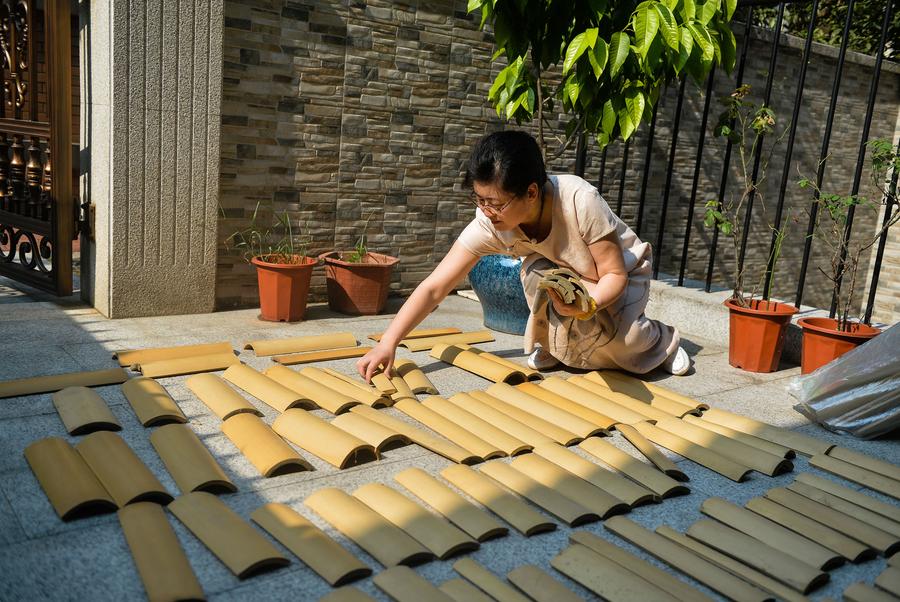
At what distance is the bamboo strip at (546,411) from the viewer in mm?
2787

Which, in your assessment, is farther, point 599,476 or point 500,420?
point 500,420

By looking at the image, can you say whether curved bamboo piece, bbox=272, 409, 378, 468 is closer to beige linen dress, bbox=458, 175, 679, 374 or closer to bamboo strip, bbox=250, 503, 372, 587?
bamboo strip, bbox=250, 503, 372, 587

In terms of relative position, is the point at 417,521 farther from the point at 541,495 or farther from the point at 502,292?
the point at 502,292

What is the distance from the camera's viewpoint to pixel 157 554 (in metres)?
1.78

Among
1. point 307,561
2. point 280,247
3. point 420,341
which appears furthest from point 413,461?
point 280,247

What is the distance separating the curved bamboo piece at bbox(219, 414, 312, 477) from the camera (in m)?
2.31

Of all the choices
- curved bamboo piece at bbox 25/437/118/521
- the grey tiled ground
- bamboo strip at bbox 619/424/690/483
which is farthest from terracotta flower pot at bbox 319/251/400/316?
curved bamboo piece at bbox 25/437/118/521

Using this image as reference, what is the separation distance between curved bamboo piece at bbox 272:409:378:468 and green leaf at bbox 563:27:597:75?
2025mm

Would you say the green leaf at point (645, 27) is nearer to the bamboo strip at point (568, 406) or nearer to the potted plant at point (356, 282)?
the bamboo strip at point (568, 406)

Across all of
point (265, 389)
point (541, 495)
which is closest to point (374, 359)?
point (265, 389)

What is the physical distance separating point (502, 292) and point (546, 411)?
1319mm

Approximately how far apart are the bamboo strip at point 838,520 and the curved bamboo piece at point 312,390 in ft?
4.74

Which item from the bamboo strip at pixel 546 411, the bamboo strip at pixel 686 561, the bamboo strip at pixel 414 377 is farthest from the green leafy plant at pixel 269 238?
the bamboo strip at pixel 686 561

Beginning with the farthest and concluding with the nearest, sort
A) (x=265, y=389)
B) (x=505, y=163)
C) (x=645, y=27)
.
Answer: (x=645, y=27) < (x=265, y=389) < (x=505, y=163)
